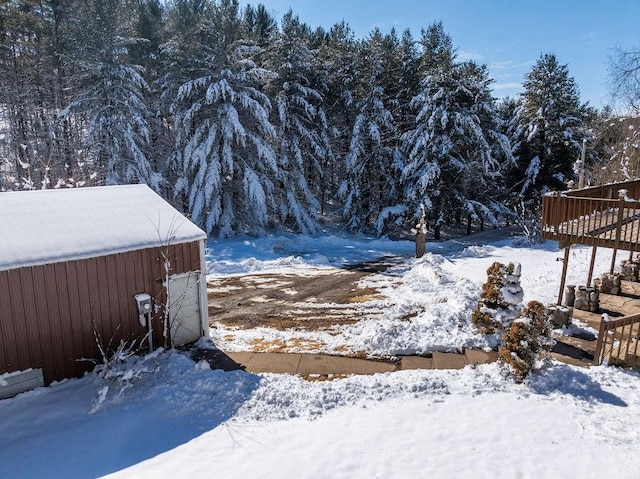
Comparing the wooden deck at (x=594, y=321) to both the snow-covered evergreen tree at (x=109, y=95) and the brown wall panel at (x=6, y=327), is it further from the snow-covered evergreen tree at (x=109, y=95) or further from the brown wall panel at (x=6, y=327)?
the snow-covered evergreen tree at (x=109, y=95)

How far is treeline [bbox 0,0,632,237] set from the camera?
72.3 feet

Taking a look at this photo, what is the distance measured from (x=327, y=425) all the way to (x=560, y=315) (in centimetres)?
626

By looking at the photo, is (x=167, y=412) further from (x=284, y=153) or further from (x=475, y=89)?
(x=475, y=89)

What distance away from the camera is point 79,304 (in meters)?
7.50

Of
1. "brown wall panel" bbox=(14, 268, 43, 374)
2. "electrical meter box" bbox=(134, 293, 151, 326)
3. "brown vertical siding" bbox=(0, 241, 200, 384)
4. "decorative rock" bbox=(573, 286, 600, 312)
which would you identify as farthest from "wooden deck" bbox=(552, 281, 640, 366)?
"brown wall panel" bbox=(14, 268, 43, 374)

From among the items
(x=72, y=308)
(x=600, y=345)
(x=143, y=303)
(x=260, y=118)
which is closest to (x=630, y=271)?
(x=600, y=345)

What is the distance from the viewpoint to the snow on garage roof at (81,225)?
23.4 feet

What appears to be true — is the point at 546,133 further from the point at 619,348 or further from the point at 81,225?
the point at 81,225

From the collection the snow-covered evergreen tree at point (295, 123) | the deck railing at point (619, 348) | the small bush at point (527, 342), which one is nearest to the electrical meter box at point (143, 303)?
the small bush at point (527, 342)

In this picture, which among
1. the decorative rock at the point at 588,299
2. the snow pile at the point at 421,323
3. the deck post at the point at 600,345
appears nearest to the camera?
the deck post at the point at 600,345

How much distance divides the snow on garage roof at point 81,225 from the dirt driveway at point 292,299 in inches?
134

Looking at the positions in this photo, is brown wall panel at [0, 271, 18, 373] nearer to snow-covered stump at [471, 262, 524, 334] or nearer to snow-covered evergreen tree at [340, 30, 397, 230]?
snow-covered stump at [471, 262, 524, 334]

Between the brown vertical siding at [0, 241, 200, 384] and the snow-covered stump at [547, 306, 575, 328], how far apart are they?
28.2 feet

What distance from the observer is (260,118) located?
22.7 metres
